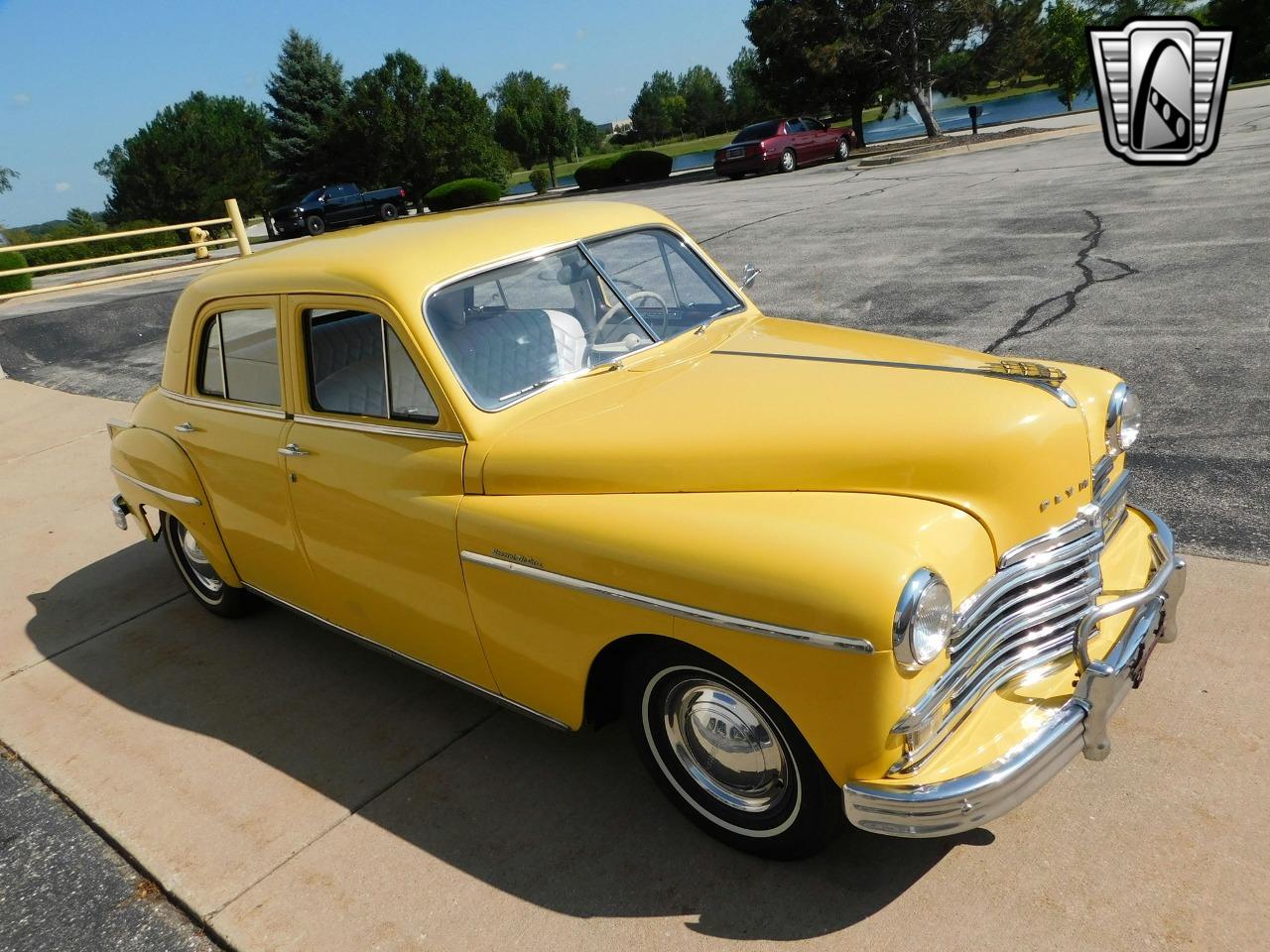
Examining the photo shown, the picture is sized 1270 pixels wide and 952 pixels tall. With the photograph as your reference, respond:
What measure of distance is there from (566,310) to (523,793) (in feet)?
5.81

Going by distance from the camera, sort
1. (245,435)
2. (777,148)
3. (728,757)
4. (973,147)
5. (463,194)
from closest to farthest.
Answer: (728,757) → (245,435) → (973,147) → (777,148) → (463,194)

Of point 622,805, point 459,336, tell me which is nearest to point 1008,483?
point 622,805

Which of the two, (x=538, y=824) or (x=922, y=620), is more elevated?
(x=922, y=620)

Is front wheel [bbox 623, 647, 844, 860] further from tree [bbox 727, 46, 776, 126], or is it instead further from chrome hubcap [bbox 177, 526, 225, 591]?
tree [bbox 727, 46, 776, 126]

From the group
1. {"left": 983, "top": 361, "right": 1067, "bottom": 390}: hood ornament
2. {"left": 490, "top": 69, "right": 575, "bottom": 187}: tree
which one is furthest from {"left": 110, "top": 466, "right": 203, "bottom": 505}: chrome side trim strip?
{"left": 490, "top": 69, "right": 575, "bottom": 187}: tree

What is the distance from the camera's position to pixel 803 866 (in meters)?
2.81

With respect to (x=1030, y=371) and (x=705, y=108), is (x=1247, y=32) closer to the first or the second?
(x=1030, y=371)

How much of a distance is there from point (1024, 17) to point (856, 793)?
33.0m

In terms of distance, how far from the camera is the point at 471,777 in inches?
136

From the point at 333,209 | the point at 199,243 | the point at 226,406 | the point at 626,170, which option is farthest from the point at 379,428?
the point at 626,170

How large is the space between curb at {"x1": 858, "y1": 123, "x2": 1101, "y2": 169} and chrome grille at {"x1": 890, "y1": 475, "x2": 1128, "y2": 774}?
74.7 ft

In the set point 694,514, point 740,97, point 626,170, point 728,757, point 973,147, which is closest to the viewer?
point 694,514

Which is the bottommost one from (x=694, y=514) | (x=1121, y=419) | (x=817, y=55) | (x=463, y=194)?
(x=463, y=194)

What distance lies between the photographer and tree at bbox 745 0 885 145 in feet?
96.3
